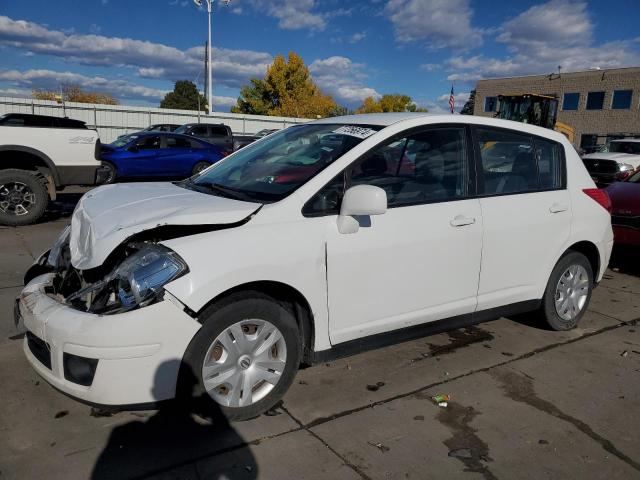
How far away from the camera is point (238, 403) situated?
112 inches

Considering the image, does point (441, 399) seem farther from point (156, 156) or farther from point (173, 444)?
point (156, 156)

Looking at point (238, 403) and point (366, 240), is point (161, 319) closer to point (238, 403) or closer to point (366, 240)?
A: point (238, 403)

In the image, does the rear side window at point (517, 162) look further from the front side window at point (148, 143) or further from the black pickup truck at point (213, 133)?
the black pickup truck at point (213, 133)

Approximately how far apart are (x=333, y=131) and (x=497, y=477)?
91.4 inches

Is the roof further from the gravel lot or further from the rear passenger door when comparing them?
the gravel lot

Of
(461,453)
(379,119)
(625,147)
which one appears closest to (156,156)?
(379,119)

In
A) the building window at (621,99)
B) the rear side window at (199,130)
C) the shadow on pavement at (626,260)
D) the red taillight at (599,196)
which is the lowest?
the shadow on pavement at (626,260)

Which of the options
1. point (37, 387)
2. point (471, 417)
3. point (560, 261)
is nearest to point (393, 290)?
point (471, 417)

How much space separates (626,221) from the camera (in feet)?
22.1

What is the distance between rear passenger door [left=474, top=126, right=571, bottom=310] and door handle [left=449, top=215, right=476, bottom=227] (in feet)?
0.47

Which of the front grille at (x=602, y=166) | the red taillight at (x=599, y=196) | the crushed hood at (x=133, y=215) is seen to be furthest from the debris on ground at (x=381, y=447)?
the front grille at (x=602, y=166)

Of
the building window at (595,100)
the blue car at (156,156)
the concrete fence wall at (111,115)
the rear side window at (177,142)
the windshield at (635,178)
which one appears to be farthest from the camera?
the building window at (595,100)

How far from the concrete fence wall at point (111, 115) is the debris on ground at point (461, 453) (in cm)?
1962

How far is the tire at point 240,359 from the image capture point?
2.63 meters
